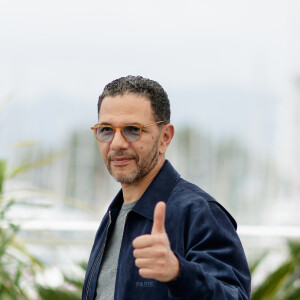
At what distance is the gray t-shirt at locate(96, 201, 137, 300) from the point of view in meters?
1.48

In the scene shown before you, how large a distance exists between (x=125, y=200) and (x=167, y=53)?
23.8m

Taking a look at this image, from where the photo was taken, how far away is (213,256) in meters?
1.29

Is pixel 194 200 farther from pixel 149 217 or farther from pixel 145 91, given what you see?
pixel 145 91

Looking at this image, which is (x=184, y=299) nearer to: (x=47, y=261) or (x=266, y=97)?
(x=47, y=261)

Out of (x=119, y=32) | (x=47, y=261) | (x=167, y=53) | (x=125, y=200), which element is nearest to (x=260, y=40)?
(x=167, y=53)

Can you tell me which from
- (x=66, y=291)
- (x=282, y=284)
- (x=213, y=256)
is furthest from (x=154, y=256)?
(x=282, y=284)

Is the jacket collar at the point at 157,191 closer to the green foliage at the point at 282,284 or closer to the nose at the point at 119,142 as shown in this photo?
the nose at the point at 119,142

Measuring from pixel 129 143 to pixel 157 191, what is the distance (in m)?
0.12

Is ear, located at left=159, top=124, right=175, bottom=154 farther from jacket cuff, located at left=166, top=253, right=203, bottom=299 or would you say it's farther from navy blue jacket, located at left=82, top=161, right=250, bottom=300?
jacket cuff, located at left=166, top=253, right=203, bottom=299

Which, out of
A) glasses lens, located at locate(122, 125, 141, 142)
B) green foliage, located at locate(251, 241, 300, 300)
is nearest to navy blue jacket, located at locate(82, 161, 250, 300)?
glasses lens, located at locate(122, 125, 141, 142)

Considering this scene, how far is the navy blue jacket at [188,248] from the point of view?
3.94 feet

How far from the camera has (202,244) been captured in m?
1.30

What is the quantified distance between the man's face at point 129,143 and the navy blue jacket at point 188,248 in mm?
53

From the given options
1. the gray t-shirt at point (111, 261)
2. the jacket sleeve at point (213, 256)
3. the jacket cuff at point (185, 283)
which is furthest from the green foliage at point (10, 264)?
the jacket cuff at point (185, 283)
